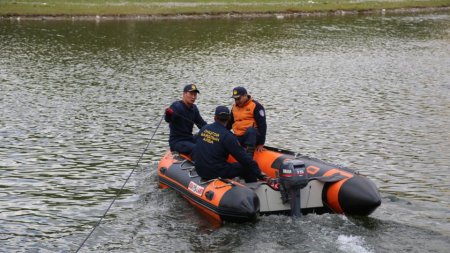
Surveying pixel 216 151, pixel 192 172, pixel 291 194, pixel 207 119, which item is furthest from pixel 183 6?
pixel 291 194

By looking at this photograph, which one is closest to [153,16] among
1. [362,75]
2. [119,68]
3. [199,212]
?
[119,68]

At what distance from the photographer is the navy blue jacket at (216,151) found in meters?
15.1

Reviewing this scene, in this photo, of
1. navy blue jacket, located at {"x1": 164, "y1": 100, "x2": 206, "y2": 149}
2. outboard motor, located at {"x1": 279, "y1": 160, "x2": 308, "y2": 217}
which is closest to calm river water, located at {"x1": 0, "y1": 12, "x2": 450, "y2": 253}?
outboard motor, located at {"x1": 279, "y1": 160, "x2": 308, "y2": 217}

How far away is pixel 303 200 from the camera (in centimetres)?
1527

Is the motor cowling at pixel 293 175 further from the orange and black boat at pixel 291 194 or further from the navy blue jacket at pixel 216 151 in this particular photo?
the navy blue jacket at pixel 216 151

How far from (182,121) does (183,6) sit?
172 feet

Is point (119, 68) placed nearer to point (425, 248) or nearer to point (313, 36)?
point (313, 36)

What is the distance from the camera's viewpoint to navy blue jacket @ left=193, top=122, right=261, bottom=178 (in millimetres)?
15117

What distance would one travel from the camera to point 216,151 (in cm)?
1534

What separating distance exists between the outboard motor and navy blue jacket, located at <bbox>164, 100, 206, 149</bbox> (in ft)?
13.8

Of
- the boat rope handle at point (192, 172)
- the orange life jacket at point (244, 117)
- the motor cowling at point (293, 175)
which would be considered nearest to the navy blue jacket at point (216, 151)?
the boat rope handle at point (192, 172)

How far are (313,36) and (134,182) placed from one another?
36.8m

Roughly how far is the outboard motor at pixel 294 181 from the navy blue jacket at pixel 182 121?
4.21 metres

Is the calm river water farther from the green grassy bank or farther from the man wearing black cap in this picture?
the green grassy bank
